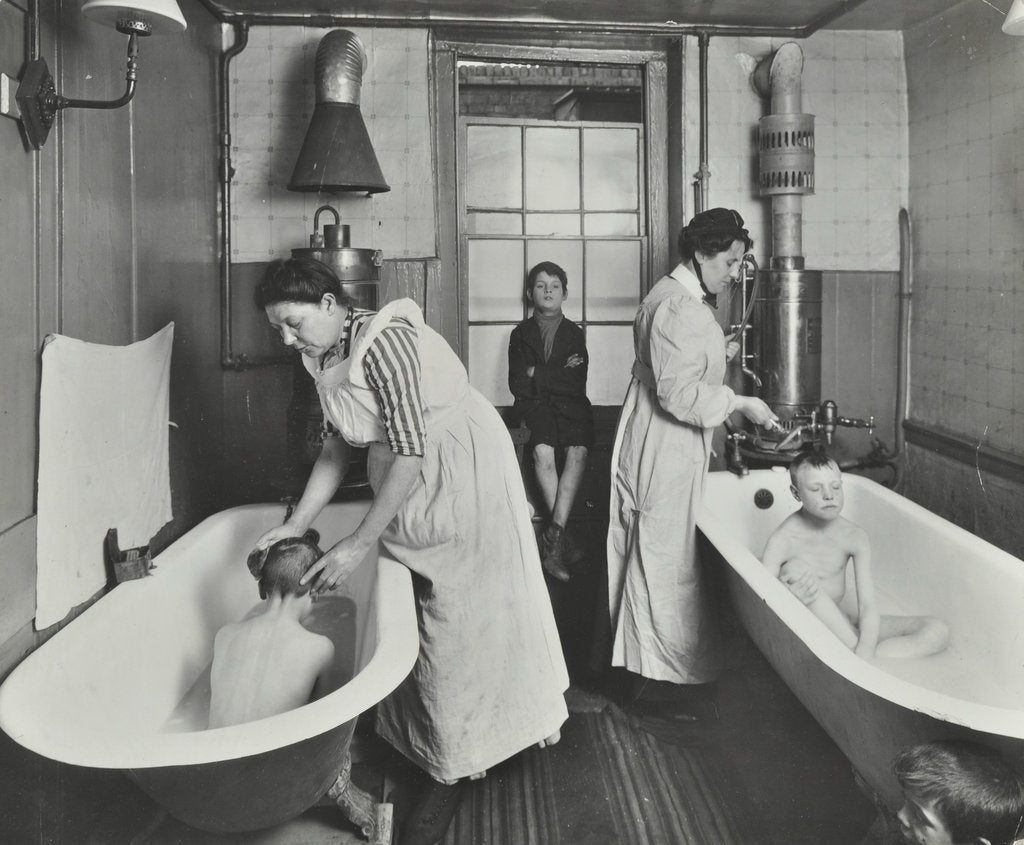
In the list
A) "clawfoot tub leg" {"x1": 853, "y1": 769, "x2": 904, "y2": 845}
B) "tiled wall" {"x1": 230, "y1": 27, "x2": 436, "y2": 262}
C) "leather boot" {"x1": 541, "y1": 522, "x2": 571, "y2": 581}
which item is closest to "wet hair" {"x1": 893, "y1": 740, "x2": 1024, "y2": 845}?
"clawfoot tub leg" {"x1": 853, "y1": 769, "x2": 904, "y2": 845}

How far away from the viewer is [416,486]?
2.54 meters

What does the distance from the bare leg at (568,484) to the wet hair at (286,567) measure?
1.88 metres

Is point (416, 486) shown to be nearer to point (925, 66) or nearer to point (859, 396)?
point (859, 396)

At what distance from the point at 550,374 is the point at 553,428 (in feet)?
0.80

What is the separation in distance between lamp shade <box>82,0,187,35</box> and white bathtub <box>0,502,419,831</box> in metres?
1.37

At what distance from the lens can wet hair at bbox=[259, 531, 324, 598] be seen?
2.28 metres

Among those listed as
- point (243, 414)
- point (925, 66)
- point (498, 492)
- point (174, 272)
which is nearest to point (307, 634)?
point (498, 492)

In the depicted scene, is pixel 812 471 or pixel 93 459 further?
pixel 812 471

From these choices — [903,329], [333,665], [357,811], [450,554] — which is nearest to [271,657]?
[357,811]

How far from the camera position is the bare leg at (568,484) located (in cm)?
418

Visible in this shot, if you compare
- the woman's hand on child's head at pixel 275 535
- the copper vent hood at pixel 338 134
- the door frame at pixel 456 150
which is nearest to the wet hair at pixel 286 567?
the woman's hand on child's head at pixel 275 535

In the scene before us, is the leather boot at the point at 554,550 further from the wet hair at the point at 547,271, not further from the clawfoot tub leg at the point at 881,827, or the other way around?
the clawfoot tub leg at the point at 881,827

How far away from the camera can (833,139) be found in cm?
430

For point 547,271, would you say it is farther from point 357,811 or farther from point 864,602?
point 357,811
